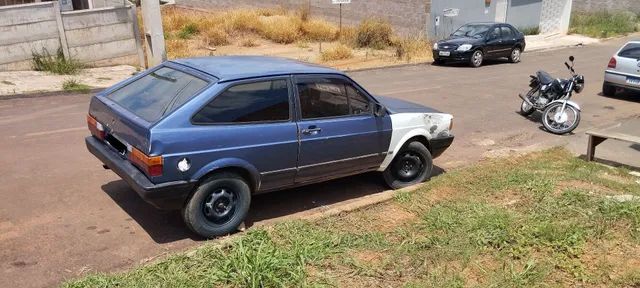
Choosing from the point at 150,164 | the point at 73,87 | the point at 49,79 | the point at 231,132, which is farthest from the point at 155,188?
the point at 49,79

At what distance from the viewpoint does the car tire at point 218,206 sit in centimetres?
509

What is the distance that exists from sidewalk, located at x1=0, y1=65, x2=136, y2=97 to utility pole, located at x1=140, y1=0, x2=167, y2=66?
2.27ft

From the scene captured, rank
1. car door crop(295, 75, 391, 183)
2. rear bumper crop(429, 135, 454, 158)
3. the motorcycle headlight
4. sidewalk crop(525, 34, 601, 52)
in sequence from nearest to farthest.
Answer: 1. car door crop(295, 75, 391, 183)
2. rear bumper crop(429, 135, 454, 158)
3. the motorcycle headlight
4. sidewalk crop(525, 34, 601, 52)

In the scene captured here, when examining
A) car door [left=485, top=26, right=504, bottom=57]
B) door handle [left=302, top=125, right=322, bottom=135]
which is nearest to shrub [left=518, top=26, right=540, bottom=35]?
car door [left=485, top=26, right=504, bottom=57]

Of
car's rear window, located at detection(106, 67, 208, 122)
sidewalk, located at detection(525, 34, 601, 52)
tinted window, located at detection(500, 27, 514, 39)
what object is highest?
car's rear window, located at detection(106, 67, 208, 122)

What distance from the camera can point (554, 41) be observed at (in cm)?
2866

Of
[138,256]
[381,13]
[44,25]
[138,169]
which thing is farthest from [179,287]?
[381,13]

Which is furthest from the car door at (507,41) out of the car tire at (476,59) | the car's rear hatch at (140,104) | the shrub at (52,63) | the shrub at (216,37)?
the car's rear hatch at (140,104)

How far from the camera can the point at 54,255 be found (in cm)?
487

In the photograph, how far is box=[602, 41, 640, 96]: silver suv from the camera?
42.8ft

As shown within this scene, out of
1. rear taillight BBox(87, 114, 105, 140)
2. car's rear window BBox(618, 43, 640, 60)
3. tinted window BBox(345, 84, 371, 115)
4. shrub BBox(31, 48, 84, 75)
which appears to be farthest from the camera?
shrub BBox(31, 48, 84, 75)

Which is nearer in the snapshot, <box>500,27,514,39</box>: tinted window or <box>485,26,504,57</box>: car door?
<box>485,26,504,57</box>: car door

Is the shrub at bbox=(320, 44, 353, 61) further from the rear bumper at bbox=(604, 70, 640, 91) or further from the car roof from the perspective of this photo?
the car roof

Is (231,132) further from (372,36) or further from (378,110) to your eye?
(372,36)
